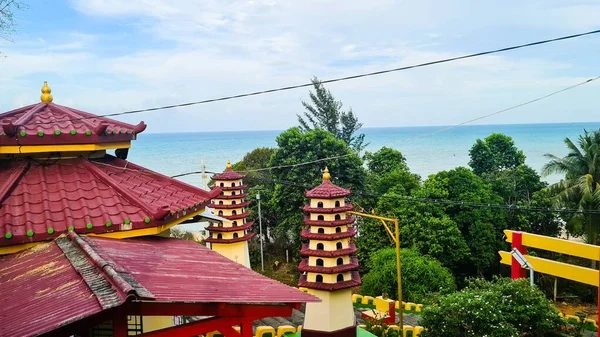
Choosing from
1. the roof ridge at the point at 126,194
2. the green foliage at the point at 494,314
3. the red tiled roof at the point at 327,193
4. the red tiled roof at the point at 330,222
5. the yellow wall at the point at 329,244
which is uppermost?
the roof ridge at the point at 126,194

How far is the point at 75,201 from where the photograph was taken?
6051 mm

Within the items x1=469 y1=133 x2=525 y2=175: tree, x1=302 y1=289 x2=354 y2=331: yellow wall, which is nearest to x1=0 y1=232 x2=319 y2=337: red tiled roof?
x1=302 y1=289 x2=354 y2=331: yellow wall

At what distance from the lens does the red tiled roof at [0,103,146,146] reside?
620cm

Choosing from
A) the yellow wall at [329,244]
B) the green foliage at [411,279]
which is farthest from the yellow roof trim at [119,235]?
the green foliage at [411,279]

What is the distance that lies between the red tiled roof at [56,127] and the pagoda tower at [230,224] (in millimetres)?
12946

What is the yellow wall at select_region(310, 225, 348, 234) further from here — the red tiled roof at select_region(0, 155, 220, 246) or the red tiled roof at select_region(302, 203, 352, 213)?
the red tiled roof at select_region(0, 155, 220, 246)

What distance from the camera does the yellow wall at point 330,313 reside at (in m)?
14.3

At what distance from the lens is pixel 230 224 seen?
20281 mm

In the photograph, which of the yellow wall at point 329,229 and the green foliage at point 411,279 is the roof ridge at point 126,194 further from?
the green foliage at point 411,279

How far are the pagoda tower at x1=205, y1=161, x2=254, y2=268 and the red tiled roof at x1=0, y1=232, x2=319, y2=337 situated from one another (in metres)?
14.7

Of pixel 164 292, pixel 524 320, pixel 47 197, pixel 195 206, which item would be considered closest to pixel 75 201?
pixel 47 197

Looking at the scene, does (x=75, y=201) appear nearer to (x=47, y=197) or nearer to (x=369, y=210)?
(x=47, y=197)

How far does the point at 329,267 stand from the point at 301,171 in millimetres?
13828

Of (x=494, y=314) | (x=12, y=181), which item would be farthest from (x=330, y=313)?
(x=12, y=181)
